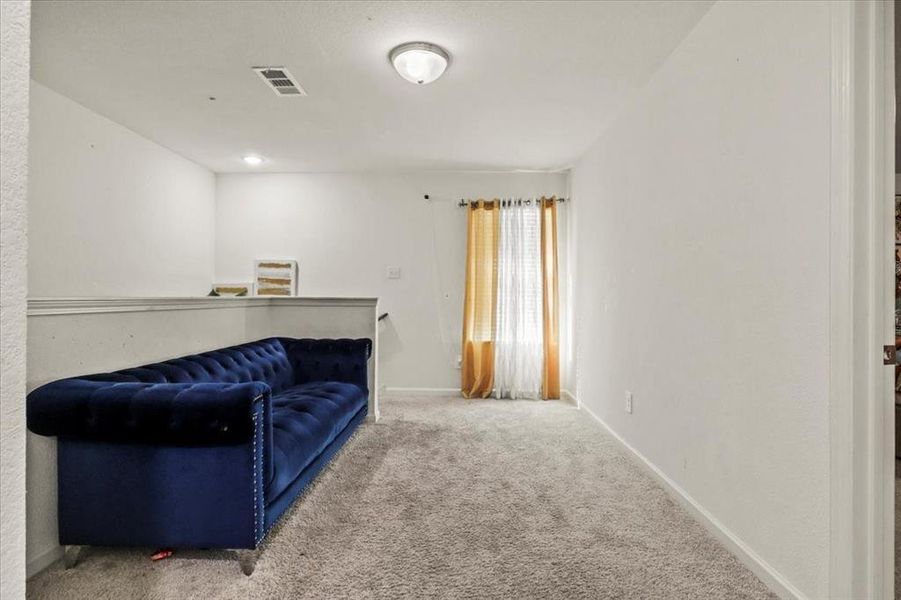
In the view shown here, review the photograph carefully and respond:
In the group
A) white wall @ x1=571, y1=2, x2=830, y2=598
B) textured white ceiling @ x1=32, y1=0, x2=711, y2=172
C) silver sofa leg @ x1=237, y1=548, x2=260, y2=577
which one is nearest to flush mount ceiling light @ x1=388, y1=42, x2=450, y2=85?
textured white ceiling @ x1=32, y1=0, x2=711, y2=172

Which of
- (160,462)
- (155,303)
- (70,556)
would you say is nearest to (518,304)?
(155,303)

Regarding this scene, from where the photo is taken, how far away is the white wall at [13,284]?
2.01 ft

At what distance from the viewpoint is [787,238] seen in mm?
1562

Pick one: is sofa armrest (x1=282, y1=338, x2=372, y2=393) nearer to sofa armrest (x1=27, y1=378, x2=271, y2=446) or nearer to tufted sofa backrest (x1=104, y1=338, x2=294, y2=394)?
tufted sofa backrest (x1=104, y1=338, x2=294, y2=394)

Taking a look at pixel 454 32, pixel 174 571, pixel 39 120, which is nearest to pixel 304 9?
pixel 454 32

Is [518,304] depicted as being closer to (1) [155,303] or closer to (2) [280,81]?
(2) [280,81]

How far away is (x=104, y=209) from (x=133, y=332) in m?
1.43

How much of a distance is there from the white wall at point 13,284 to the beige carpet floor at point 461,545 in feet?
3.85

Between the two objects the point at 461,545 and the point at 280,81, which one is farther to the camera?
A: the point at 280,81

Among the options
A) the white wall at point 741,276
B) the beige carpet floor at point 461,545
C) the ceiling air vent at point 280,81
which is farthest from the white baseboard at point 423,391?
the ceiling air vent at point 280,81

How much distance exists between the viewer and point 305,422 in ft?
7.55

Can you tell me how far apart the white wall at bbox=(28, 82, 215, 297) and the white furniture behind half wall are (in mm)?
831

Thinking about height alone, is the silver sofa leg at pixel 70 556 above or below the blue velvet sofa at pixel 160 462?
below

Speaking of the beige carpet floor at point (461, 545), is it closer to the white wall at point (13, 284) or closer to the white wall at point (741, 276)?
the white wall at point (741, 276)
